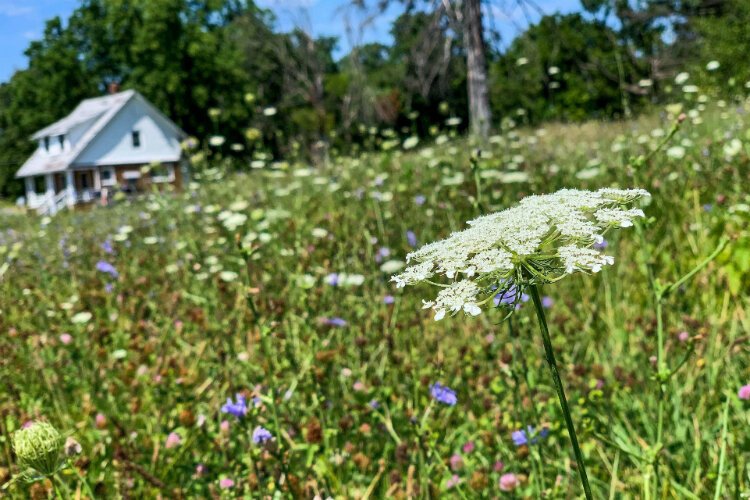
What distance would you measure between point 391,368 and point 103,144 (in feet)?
128

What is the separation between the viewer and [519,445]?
6.68 feet

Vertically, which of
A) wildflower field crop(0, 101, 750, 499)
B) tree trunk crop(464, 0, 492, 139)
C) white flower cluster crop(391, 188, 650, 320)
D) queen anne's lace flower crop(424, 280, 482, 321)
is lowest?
wildflower field crop(0, 101, 750, 499)

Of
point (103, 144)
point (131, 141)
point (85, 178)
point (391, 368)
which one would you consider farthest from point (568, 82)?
point (391, 368)

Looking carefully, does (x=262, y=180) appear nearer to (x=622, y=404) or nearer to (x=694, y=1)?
(x=622, y=404)

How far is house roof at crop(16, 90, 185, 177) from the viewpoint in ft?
121

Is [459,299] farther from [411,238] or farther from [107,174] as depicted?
[107,174]

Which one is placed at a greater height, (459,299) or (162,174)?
(162,174)

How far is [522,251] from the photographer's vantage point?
856 millimetres

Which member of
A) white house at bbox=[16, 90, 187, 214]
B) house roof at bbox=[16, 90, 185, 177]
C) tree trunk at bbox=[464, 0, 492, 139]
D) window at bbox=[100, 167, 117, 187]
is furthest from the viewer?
window at bbox=[100, 167, 117, 187]

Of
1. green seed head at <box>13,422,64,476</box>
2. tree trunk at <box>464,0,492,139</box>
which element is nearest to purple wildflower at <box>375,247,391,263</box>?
green seed head at <box>13,422,64,476</box>

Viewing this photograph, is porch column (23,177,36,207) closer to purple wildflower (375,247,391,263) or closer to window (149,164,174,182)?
window (149,164,174,182)

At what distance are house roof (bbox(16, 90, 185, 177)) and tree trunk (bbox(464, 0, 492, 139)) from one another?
2934 centimetres

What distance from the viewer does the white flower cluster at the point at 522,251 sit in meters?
0.89

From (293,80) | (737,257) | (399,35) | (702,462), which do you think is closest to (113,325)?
(702,462)
